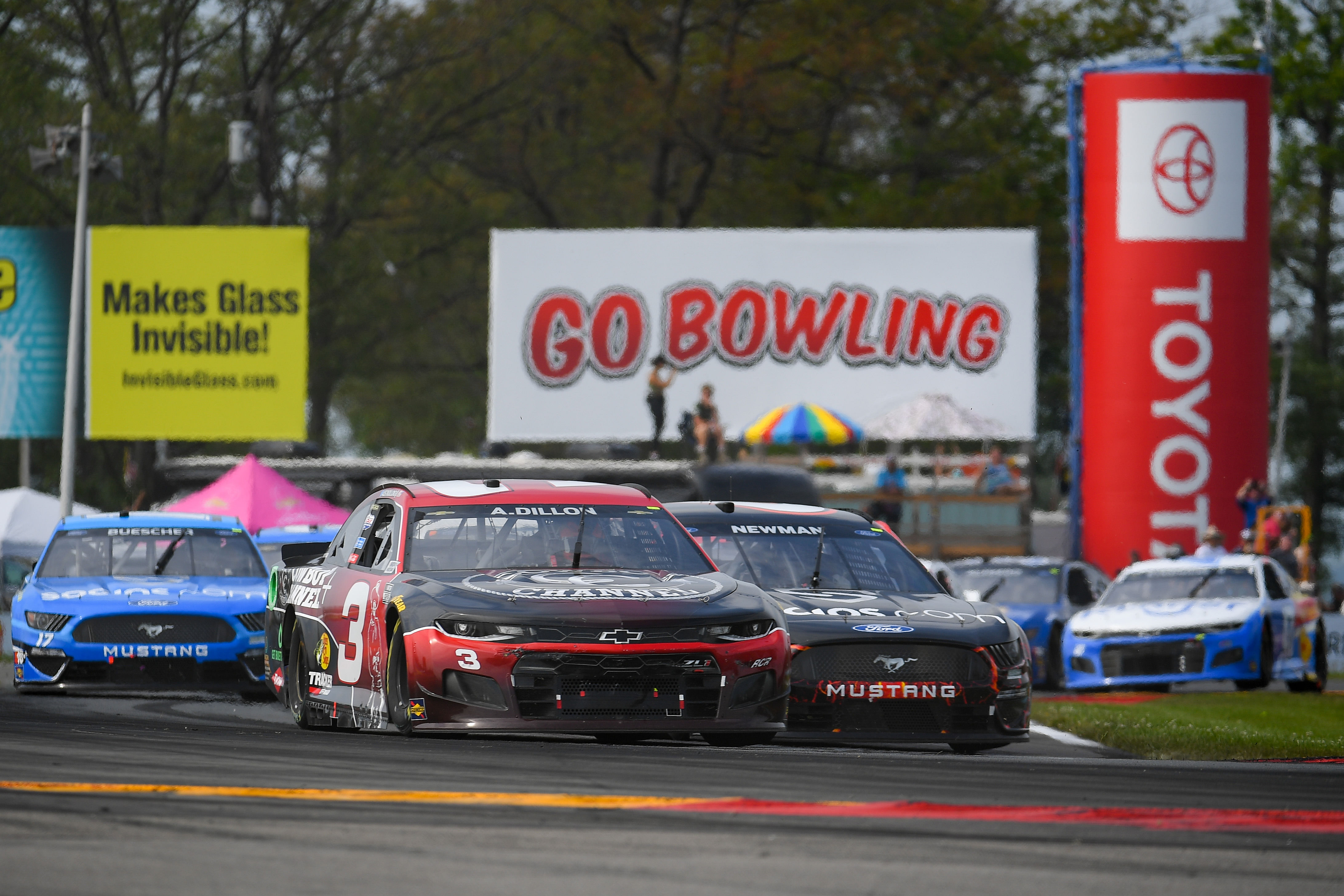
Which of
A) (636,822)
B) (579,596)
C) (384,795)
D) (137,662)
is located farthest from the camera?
(137,662)

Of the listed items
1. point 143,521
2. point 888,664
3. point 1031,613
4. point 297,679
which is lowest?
point 1031,613

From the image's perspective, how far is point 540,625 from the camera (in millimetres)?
10250

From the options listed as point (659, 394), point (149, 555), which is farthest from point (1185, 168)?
point (149, 555)

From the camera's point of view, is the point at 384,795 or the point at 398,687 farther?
the point at 398,687

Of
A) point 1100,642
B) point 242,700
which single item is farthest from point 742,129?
point 242,700

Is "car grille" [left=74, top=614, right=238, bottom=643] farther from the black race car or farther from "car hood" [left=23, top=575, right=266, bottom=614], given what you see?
the black race car

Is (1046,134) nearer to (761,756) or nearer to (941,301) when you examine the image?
(941,301)

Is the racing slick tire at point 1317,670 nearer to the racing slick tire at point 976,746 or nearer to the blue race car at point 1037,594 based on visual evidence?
the blue race car at point 1037,594

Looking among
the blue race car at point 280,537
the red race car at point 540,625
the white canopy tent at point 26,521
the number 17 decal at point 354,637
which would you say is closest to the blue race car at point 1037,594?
the blue race car at point 280,537

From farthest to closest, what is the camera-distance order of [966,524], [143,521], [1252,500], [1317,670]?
[966,524] → [1252,500] → [1317,670] → [143,521]

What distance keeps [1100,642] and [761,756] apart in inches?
491

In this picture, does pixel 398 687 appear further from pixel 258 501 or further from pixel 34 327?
pixel 34 327

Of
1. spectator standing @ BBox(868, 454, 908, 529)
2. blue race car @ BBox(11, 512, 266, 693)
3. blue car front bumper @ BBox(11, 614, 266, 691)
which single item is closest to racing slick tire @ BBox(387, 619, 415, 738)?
blue race car @ BBox(11, 512, 266, 693)

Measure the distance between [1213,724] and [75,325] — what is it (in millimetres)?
20355
